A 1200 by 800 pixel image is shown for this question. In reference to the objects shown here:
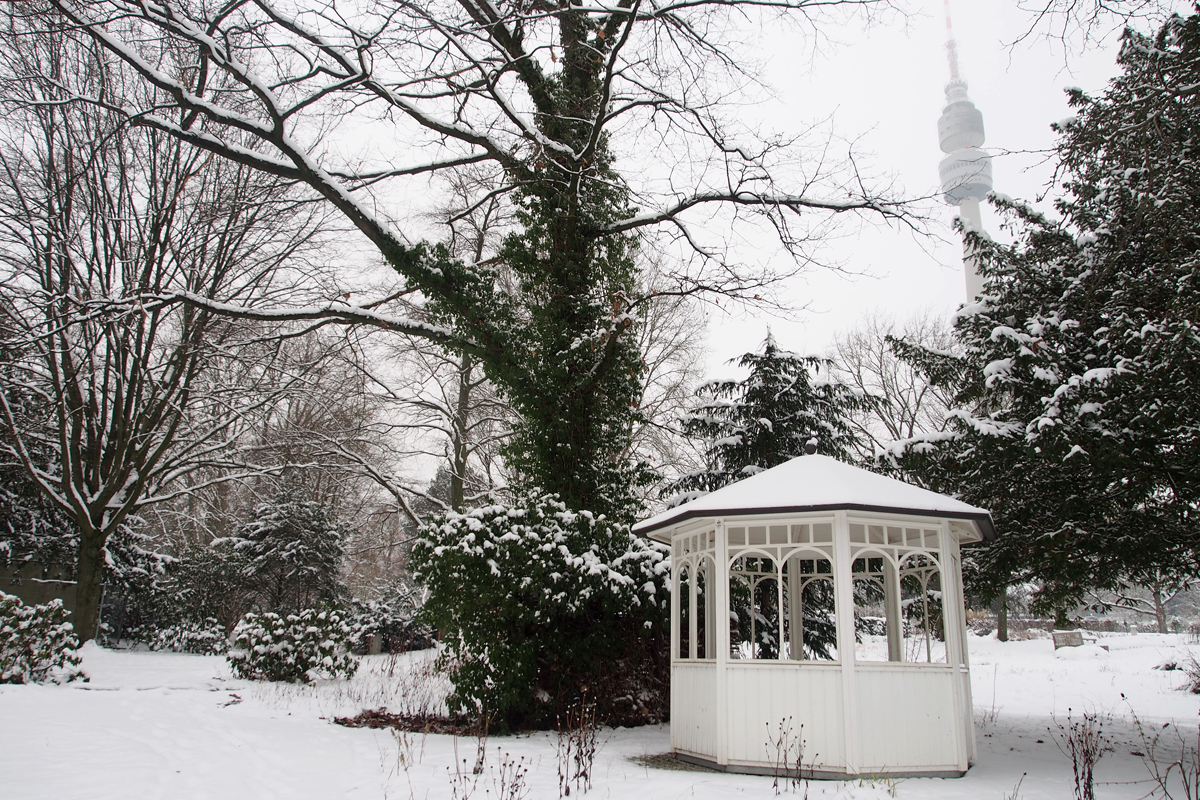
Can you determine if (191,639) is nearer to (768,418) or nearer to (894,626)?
(768,418)

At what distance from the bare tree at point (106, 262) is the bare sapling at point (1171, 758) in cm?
1233

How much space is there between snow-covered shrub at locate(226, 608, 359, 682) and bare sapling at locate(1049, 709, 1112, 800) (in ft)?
36.5

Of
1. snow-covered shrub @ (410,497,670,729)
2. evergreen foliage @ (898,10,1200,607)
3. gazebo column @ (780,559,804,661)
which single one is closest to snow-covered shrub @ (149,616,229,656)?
snow-covered shrub @ (410,497,670,729)

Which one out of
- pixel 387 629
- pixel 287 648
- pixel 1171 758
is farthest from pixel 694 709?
pixel 387 629

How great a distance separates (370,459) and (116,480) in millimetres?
7375

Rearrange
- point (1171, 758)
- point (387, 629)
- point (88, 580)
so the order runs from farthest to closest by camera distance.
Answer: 1. point (387, 629)
2. point (88, 580)
3. point (1171, 758)

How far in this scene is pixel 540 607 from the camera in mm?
9125

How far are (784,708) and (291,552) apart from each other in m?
15.4

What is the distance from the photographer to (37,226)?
1249 centimetres

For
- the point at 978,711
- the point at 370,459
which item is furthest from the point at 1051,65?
the point at 370,459

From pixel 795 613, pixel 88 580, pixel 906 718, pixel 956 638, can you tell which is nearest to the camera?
pixel 906 718

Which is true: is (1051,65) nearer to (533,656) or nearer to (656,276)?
(533,656)

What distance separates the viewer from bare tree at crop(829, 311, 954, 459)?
24.5 metres

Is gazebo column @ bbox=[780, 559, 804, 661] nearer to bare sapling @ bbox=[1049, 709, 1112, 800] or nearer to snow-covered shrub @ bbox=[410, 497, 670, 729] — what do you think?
snow-covered shrub @ bbox=[410, 497, 670, 729]
